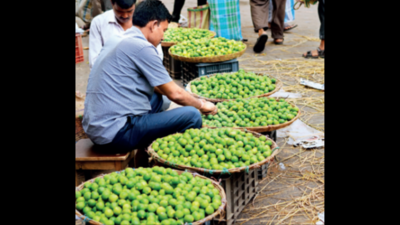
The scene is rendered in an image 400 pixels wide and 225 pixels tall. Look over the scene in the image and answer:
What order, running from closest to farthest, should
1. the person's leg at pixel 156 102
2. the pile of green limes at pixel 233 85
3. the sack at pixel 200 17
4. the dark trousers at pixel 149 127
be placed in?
the dark trousers at pixel 149 127 → the person's leg at pixel 156 102 → the pile of green limes at pixel 233 85 → the sack at pixel 200 17

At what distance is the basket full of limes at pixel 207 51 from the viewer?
5516mm

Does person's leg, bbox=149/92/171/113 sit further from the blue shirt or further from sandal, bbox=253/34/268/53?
sandal, bbox=253/34/268/53

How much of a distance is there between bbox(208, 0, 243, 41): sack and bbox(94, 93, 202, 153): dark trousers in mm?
4825

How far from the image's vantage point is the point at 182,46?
6.01 meters

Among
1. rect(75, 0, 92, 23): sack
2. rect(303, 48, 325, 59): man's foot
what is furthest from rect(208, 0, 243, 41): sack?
rect(75, 0, 92, 23): sack

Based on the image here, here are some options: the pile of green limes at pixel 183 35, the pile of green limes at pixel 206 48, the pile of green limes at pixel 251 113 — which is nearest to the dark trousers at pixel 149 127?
the pile of green limes at pixel 251 113

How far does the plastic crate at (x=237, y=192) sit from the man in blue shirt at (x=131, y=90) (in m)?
0.77

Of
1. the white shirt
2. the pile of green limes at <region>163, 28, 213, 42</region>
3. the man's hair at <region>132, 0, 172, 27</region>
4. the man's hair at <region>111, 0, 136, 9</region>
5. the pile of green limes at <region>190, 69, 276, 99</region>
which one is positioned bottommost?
the pile of green limes at <region>190, 69, 276, 99</region>

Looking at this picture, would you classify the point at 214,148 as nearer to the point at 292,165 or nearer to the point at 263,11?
the point at 292,165

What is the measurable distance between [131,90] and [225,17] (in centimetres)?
515

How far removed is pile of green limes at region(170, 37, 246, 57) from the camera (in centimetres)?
565

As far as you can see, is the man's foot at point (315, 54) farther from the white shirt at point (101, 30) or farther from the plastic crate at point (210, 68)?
the white shirt at point (101, 30)

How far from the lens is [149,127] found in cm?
339

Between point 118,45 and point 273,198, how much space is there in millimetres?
1854
